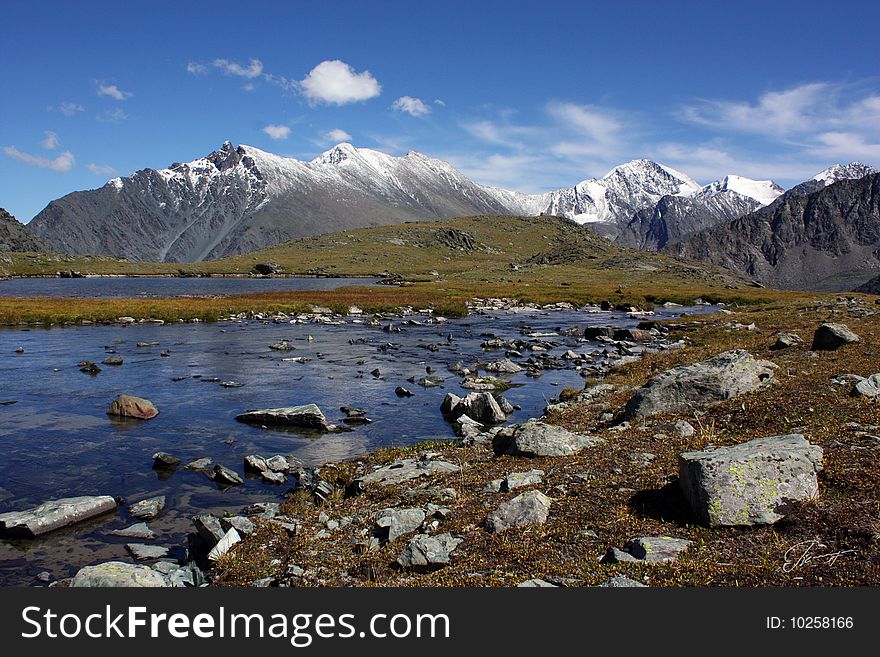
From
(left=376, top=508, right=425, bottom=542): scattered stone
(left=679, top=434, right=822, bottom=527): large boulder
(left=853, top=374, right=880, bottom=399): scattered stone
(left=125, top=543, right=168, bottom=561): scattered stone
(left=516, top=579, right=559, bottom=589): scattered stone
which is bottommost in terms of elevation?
(left=125, top=543, right=168, bottom=561): scattered stone

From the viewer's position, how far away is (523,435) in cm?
1689

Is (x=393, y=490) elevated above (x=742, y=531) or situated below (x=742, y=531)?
below

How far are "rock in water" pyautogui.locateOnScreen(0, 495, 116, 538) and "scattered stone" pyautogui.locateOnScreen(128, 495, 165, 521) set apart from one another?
2.17ft

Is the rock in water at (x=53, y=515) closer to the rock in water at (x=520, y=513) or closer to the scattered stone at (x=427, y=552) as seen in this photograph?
the scattered stone at (x=427, y=552)

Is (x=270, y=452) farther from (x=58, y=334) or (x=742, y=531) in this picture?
(x=58, y=334)

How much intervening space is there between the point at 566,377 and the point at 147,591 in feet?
98.4

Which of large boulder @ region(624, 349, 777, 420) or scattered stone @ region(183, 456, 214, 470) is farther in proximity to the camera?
scattered stone @ region(183, 456, 214, 470)

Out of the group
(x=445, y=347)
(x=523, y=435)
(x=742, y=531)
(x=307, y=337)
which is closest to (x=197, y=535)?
(x=523, y=435)

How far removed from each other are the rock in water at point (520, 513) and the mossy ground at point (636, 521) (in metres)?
0.23

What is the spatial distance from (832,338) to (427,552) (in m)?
26.1

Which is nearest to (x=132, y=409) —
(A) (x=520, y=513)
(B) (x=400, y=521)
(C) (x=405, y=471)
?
(C) (x=405, y=471)

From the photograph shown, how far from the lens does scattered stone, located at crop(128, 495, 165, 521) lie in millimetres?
15367

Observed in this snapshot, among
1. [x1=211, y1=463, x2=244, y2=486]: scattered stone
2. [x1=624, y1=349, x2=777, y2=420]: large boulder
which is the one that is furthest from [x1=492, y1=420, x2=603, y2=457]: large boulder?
[x1=211, y1=463, x2=244, y2=486]: scattered stone

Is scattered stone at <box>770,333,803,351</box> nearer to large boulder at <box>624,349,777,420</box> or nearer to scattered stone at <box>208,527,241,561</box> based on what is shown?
large boulder at <box>624,349,777,420</box>
